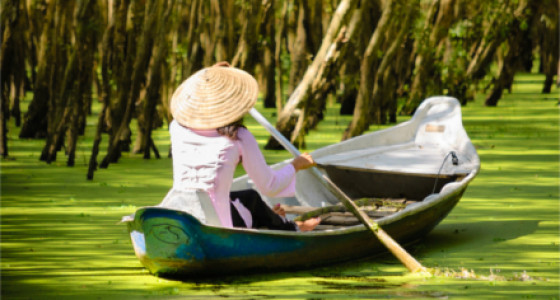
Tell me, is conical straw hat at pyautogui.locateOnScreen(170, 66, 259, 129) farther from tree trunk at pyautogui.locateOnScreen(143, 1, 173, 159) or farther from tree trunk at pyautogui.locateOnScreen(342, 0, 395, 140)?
tree trunk at pyautogui.locateOnScreen(342, 0, 395, 140)

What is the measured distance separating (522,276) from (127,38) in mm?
6799

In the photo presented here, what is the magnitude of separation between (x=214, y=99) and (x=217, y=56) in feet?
23.9

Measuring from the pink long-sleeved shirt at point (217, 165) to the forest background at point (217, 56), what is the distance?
4740mm

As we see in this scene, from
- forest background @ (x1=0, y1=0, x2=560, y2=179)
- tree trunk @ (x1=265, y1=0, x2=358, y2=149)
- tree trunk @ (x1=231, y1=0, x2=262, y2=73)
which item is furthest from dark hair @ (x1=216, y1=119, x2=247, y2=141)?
tree trunk @ (x1=231, y1=0, x2=262, y2=73)

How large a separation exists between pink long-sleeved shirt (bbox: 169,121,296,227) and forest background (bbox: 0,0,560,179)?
4.74 m

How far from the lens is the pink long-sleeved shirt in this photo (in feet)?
18.5

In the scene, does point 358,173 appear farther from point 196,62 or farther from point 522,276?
point 196,62

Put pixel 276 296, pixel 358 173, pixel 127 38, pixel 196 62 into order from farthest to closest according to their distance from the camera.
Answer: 1. pixel 196 62
2. pixel 127 38
3. pixel 358 173
4. pixel 276 296

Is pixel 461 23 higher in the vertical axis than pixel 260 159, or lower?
lower

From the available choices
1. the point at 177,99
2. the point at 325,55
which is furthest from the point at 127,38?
the point at 177,99

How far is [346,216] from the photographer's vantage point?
720 cm

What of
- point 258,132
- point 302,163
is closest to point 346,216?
point 302,163

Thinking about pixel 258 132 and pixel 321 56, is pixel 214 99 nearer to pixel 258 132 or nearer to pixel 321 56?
pixel 321 56

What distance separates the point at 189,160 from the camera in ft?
18.6
